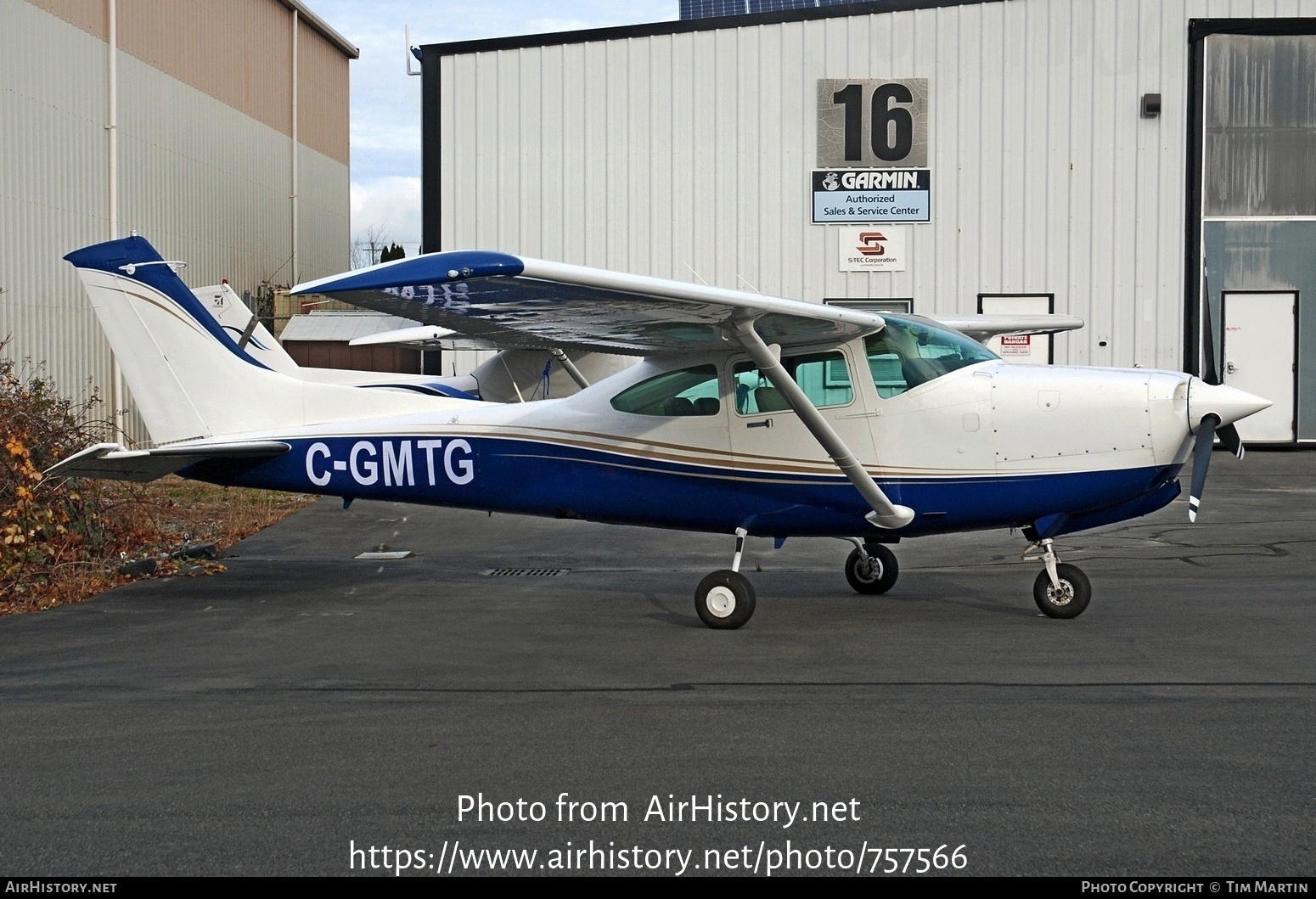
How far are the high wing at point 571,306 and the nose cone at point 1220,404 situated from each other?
1.94 metres

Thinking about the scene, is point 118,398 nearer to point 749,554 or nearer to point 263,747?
point 749,554

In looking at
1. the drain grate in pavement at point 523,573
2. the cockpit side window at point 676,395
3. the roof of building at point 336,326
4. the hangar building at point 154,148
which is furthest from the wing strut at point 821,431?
the roof of building at point 336,326

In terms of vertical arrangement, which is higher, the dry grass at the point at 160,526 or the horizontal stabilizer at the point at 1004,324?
the horizontal stabilizer at the point at 1004,324

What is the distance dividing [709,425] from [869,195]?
535 inches

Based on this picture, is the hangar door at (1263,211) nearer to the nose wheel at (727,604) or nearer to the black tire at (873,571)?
the black tire at (873,571)

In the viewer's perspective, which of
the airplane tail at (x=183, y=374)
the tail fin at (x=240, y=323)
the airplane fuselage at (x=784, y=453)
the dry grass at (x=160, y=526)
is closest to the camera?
the airplane fuselage at (x=784, y=453)

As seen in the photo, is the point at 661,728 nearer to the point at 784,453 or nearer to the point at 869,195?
the point at 784,453

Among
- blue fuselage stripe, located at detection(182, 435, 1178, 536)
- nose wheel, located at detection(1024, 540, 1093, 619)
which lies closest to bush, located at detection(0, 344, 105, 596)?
blue fuselage stripe, located at detection(182, 435, 1178, 536)

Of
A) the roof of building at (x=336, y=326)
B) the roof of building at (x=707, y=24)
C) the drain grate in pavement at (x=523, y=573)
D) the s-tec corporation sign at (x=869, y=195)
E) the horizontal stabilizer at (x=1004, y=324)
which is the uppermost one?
the roof of building at (x=707, y=24)

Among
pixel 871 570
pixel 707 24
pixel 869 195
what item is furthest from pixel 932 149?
pixel 871 570

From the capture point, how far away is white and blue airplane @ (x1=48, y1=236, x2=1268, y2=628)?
7.67 meters

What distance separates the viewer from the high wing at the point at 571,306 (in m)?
6.17
